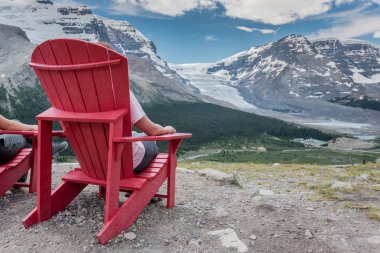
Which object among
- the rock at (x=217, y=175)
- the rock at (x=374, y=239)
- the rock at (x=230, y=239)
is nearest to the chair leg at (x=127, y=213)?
the rock at (x=230, y=239)

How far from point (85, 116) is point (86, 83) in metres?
0.44

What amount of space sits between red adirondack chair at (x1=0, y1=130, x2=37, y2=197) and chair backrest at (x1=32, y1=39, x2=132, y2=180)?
6.37ft

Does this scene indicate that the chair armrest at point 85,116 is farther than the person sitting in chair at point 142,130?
No

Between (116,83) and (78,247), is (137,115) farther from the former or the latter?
(78,247)

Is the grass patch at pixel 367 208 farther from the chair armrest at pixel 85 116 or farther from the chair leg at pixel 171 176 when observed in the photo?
the chair armrest at pixel 85 116

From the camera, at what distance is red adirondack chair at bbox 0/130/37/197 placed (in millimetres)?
7018

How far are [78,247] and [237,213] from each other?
2892mm

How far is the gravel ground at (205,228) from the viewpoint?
5.35 metres

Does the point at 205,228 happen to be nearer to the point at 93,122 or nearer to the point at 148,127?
the point at 148,127

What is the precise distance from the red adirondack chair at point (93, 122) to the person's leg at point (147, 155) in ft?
0.69

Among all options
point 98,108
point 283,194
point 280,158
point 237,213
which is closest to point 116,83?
point 98,108

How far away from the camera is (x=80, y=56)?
4855 mm

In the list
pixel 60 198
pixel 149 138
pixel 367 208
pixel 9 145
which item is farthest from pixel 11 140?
pixel 367 208

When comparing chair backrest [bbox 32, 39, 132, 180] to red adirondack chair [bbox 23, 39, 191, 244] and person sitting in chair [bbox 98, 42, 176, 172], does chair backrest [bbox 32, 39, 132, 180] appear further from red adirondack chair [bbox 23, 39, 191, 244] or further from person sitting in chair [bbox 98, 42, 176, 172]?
person sitting in chair [bbox 98, 42, 176, 172]
